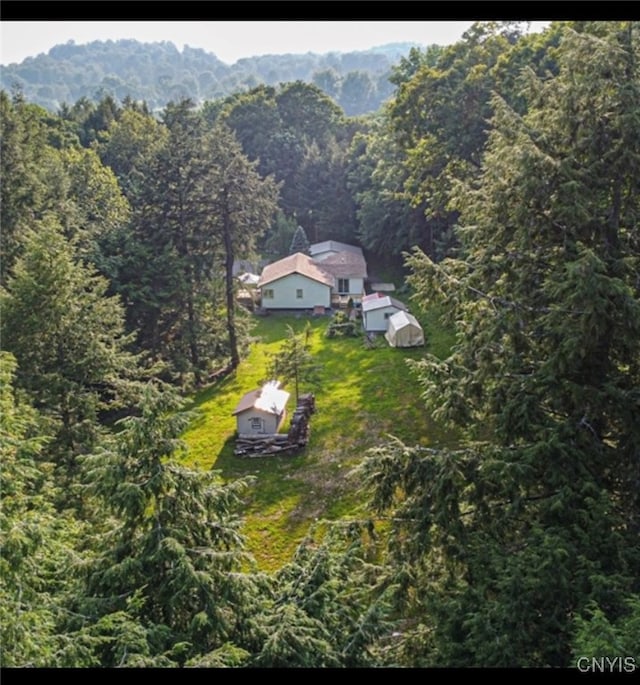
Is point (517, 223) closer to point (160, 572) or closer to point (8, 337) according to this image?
point (160, 572)

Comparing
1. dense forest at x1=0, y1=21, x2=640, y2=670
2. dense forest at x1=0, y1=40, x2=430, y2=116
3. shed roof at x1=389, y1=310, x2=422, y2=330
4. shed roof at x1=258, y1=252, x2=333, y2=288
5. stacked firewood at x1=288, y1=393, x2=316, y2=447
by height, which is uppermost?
dense forest at x1=0, y1=40, x2=430, y2=116

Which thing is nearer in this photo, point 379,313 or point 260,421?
point 260,421

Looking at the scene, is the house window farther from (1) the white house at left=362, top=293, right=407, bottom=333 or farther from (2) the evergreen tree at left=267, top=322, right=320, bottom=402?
(2) the evergreen tree at left=267, top=322, right=320, bottom=402

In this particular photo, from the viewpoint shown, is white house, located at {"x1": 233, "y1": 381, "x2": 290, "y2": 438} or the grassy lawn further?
white house, located at {"x1": 233, "y1": 381, "x2": 290, "y2": 438}

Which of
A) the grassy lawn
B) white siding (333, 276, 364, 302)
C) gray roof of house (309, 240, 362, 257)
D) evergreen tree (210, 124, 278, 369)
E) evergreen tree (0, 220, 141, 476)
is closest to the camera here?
evergreen tree (0, 220, 141, 476)

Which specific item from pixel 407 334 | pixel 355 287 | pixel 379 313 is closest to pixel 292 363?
pixel 407 334

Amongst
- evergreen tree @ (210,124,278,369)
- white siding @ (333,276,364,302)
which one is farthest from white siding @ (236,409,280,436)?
white siding @ (333,276,364,302)

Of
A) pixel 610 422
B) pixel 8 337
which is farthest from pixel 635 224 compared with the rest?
pixel 8 337

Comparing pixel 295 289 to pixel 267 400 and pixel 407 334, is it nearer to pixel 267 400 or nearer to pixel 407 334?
pixel 407 334
